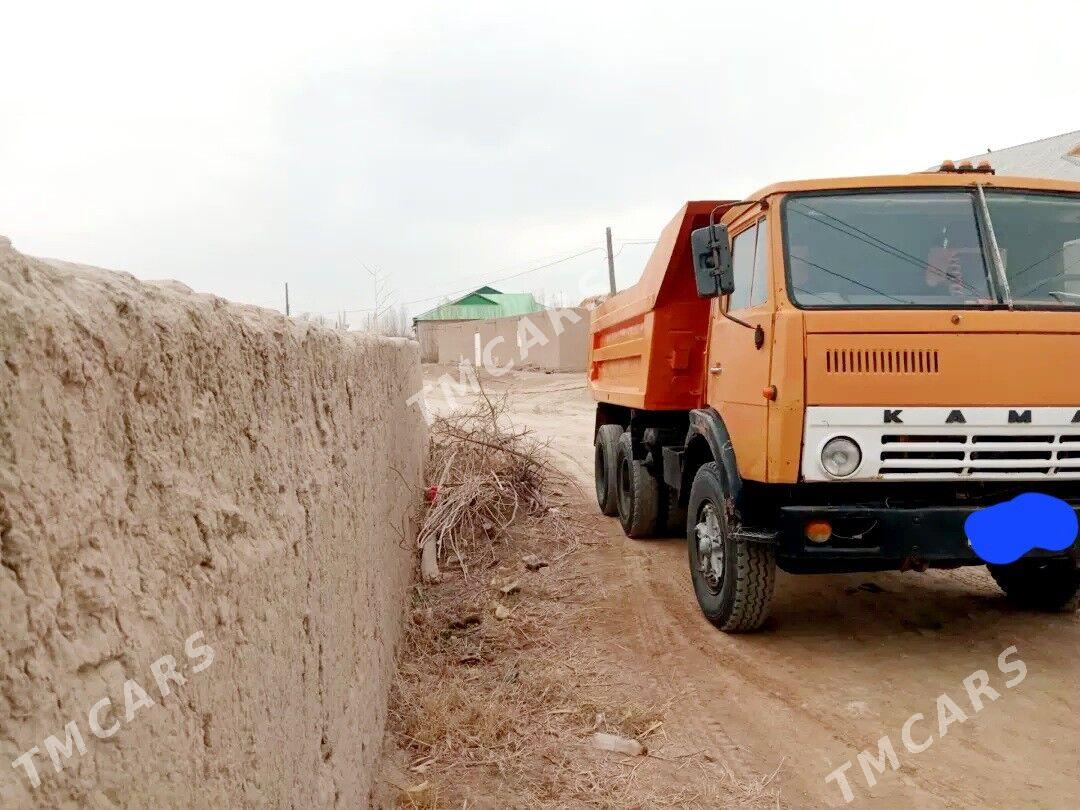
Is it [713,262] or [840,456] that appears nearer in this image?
[840,456]

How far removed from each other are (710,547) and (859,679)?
1.18m

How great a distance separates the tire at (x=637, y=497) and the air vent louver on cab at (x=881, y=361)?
3.17 metres

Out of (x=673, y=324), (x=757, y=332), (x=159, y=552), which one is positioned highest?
(x=673, y=324)

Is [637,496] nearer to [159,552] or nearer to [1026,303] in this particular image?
[1026,303]

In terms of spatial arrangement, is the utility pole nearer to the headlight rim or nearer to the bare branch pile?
the bare branch pile

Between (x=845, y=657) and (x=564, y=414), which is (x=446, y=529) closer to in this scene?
(x=845, y=657)

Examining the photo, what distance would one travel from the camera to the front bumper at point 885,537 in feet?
13.5

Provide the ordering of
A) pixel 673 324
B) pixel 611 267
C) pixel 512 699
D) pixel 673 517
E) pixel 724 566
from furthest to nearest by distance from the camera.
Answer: pixel 611 267, pixel 673 517, pixel 673 324, pixel 724 566, pixel 512 699

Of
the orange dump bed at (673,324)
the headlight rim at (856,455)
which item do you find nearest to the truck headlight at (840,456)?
the headlight rim at (856,455)

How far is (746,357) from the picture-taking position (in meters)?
4.68

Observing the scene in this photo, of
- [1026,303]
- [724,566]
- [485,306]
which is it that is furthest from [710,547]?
[485,306]

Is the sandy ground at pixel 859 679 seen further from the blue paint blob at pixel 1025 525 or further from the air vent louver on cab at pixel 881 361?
the air vent louver on cab at pixel 881 361

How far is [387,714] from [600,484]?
5395 mm

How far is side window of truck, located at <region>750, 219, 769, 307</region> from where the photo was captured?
15.0 ft
